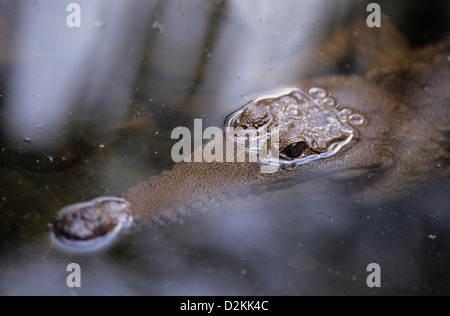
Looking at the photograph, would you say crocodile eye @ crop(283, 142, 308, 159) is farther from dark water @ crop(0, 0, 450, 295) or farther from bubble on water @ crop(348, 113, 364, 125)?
bubble on water @ crop(348, 113, 364, 125)

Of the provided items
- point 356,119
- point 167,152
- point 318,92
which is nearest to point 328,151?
point 356,119

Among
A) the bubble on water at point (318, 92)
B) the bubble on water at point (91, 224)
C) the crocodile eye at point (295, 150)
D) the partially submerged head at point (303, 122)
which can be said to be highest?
the bubble on water at point (318, 92)

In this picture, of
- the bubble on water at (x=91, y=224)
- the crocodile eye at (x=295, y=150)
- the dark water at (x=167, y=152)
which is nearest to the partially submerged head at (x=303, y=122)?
the crocodile eye at (x=295, y=150)

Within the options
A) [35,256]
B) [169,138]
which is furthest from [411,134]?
[35,256]

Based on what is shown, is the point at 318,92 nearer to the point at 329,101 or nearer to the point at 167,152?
the point at 329,101

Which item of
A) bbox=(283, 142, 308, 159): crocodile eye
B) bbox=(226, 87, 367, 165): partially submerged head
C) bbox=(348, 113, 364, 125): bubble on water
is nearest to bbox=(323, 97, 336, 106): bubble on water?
bbox=(226, 87, 367, 165): partially submerged head

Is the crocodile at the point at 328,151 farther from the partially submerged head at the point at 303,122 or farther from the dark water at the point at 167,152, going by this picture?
the dark water at the point at 167,152
